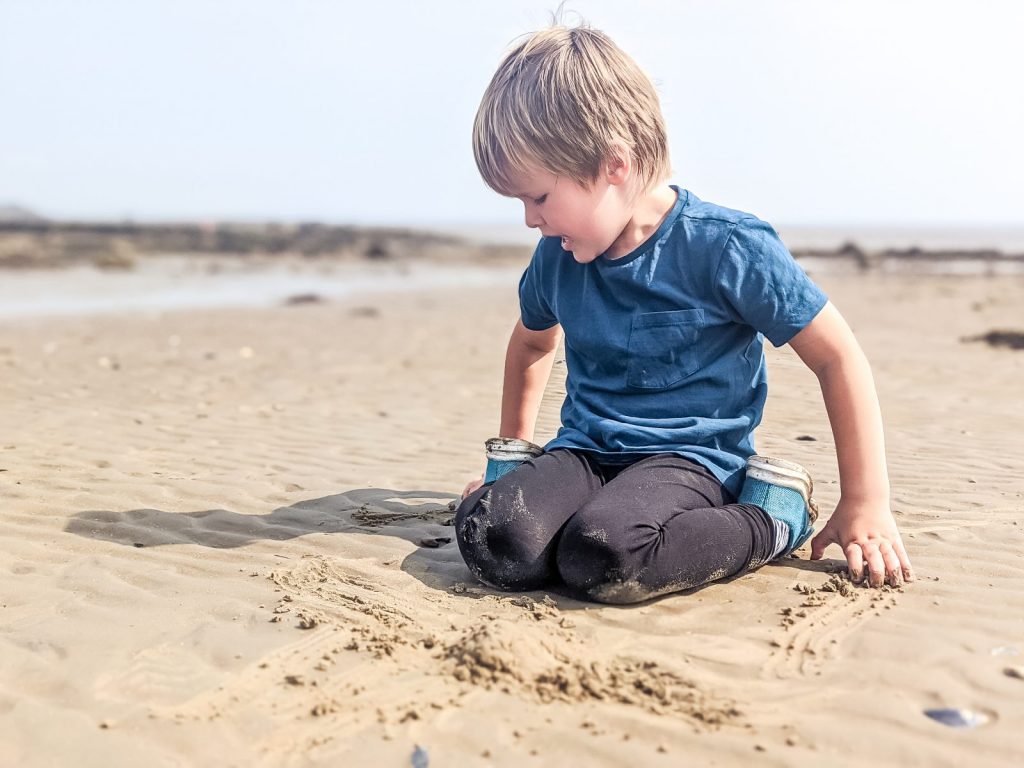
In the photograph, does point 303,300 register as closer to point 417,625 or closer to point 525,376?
point 525,376

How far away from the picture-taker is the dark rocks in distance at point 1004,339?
28.1 feet

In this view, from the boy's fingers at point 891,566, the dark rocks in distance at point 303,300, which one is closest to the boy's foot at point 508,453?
the boy's fingers at point 891,566

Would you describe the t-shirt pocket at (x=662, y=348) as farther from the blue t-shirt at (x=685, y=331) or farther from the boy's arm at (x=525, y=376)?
the boy's arm at (x=525, y=376)

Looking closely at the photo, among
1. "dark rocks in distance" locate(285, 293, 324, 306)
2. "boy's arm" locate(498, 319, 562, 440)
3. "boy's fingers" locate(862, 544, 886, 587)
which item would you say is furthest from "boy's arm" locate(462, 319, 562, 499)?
"dark rocks in distance" locate(285, 293, 324, 306)

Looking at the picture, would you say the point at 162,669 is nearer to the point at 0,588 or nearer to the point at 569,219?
the point at 0,588

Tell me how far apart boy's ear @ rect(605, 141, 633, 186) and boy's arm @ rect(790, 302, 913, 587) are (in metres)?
0.64

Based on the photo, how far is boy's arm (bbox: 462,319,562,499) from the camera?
355 centimetres

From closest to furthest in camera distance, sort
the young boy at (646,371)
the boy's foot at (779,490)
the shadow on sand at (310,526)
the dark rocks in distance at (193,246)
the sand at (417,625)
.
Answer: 1. the sand at (417,625)
2. the young boy at (646,371)
3. the boy's foot at (779,490)
4. the shadow on sand at (310,526)
5. the dark rocks in distance at (193,246)

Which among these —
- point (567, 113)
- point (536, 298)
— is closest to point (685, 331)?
point (536, 298)

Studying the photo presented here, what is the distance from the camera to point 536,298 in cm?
334

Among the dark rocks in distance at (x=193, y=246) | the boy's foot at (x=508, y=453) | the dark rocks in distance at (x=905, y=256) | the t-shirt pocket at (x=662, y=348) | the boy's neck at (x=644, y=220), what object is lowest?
the dark rocks in distance at (x=193, y=246)

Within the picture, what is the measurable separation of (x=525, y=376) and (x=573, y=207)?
87cm

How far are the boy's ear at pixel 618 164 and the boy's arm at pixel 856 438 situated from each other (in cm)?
64

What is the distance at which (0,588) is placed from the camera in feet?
9.51
